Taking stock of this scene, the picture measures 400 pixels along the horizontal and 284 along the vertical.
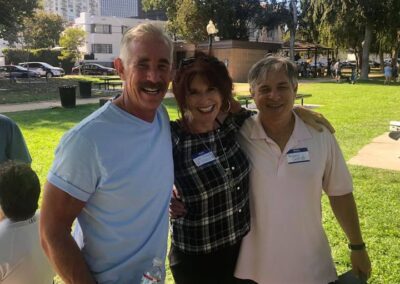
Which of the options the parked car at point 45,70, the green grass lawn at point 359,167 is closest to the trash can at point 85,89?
the green grass lawn at point 359,167

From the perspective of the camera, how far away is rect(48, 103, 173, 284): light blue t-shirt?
1.62 m

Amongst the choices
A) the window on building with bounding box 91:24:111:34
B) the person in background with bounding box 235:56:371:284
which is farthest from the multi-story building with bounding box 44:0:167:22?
the person in background with bounding box 235:56:371:284

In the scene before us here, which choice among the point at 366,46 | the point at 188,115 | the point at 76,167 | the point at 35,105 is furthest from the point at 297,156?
the point at 366,46

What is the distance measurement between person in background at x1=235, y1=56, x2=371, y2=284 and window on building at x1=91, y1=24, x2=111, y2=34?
81.3 metres

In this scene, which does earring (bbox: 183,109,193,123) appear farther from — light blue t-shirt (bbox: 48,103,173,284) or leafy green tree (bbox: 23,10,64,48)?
leafy green tree (bbox: 23,10,64,48)

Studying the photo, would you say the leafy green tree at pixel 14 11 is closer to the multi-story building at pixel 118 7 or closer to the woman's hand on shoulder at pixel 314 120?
the woman's hand on shoulder at pixel 314 120

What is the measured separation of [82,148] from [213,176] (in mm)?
825

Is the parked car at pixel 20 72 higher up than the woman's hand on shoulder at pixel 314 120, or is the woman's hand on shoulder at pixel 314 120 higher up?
the parked car at pixel 20 72

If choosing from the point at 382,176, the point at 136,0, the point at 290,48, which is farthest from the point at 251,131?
the point at 136,0

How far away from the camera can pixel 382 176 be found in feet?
22.3

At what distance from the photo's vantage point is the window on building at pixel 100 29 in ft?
261

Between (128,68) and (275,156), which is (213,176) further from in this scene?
(128,68)

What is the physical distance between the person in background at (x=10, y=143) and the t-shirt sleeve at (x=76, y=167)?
1298 mm

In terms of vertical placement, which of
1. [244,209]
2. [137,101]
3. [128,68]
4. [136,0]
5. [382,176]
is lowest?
[382,176]
